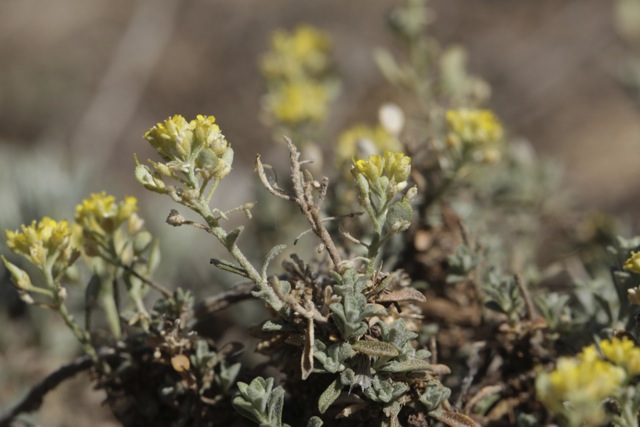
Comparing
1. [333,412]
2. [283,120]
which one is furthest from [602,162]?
[333,412]

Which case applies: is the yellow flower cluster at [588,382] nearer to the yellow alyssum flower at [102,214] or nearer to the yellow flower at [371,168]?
the yellow flower at [371,168]

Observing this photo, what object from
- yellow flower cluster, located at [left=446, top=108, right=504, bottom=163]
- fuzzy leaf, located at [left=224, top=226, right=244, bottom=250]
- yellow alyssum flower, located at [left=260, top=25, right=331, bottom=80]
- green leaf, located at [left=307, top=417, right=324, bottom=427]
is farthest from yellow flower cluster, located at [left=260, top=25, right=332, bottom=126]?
green leaf, located at [left=307, top=417, right=324, bottom=427]

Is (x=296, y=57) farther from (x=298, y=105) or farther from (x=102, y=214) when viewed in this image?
(x=102, y=214)

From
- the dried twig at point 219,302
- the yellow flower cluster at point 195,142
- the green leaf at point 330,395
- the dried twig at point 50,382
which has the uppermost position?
the yellow flower cluster at point 195,142

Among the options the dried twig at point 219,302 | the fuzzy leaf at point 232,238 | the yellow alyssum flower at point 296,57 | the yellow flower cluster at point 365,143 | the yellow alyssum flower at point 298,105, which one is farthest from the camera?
the yellow alyssum flower at point 296,57

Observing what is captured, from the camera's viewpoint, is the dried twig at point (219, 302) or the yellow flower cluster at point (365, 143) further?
the yellow flower cluster at point (365, 143)

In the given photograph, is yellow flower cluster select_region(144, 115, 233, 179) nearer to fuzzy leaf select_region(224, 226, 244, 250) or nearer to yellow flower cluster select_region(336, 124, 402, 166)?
fuzzy leaf select_region(224, 226, 244, 250)

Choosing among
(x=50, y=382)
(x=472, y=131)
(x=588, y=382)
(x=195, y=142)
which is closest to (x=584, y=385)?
(x=588, y=382)

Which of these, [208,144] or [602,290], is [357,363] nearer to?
[208,144]

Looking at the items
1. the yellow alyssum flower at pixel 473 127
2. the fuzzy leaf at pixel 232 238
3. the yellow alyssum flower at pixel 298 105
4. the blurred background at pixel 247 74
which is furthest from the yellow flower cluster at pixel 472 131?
the blurred background at pixel 247 74
